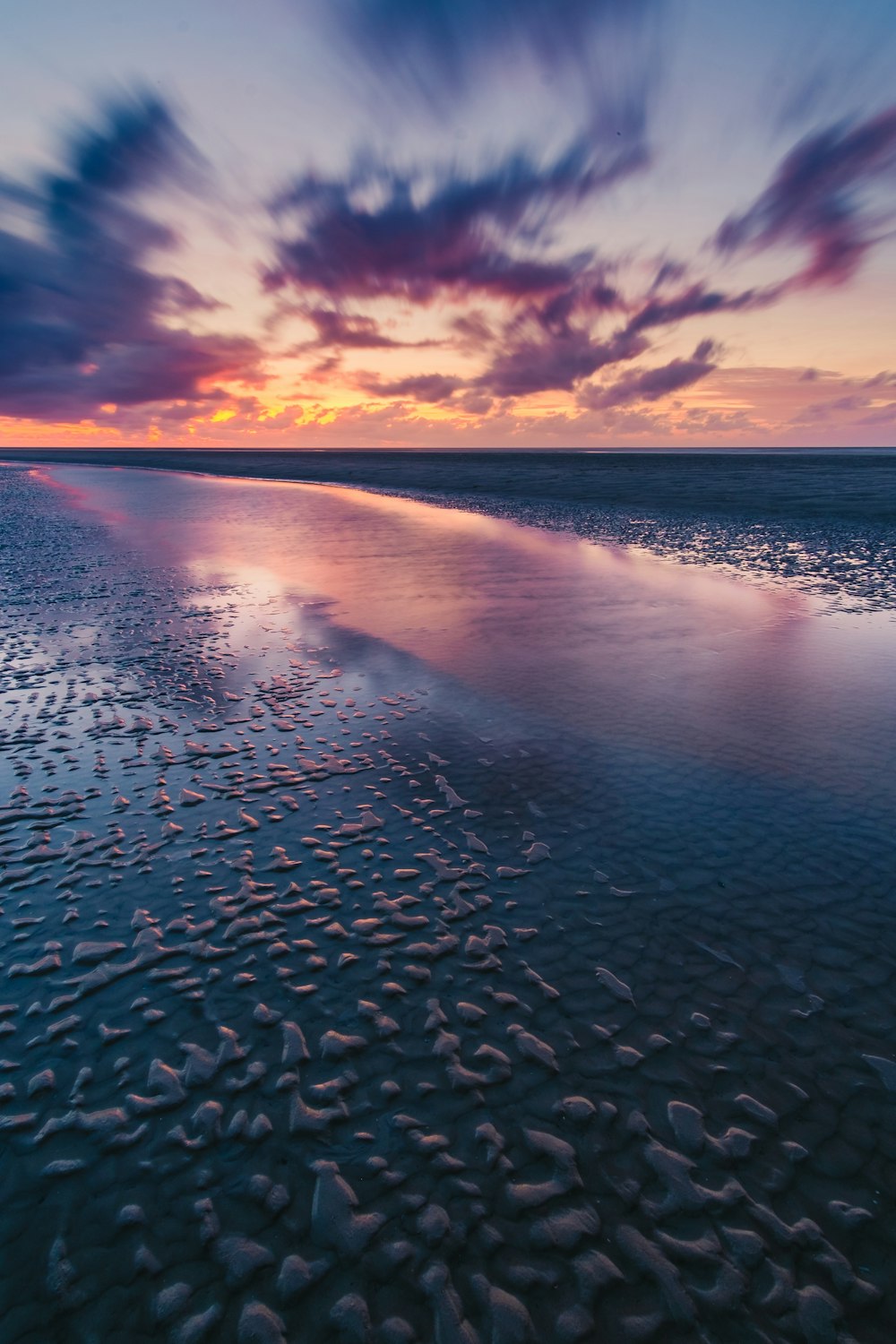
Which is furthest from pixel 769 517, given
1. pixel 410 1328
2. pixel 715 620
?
pixel 410 1328

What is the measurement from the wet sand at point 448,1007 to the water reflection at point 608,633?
17 centimetres

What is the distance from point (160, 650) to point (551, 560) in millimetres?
17919

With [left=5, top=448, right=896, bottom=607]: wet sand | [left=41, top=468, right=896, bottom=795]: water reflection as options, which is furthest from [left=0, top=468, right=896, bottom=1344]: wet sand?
[left=5, top=448, right=896, bottom=607]: wet sand

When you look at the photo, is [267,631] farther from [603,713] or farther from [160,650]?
[603,713]

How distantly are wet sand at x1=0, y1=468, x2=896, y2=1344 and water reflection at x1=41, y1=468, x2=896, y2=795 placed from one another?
0.17m

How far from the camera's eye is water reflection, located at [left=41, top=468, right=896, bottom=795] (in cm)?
1204

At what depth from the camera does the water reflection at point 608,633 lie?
1204 cm

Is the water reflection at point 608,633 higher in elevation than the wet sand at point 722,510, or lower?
lower

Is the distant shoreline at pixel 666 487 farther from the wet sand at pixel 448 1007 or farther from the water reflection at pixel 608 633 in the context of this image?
the wet sand at pixel 448 1007

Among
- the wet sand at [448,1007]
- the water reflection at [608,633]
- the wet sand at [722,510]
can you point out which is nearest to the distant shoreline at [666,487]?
the wet sand at [722,510]

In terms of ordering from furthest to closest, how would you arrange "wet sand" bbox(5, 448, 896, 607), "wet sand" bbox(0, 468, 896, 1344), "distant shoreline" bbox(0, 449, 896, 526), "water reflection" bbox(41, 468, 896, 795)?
"distant shoreline" bbox(0, 449, 896, 526)
"wet sand" bbox(5, 448, 896, 607)
"water reflection" bbox(41, 468, 896, 795)
"wet sand" bbox(0, 468, 896, 1344)

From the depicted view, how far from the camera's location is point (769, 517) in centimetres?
4191

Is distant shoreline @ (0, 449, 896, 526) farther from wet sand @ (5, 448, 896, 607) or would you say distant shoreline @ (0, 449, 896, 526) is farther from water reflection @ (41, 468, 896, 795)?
water reflection @ (41, 468, 896, 795)

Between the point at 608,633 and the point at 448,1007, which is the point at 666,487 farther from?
the point at 448,1007
